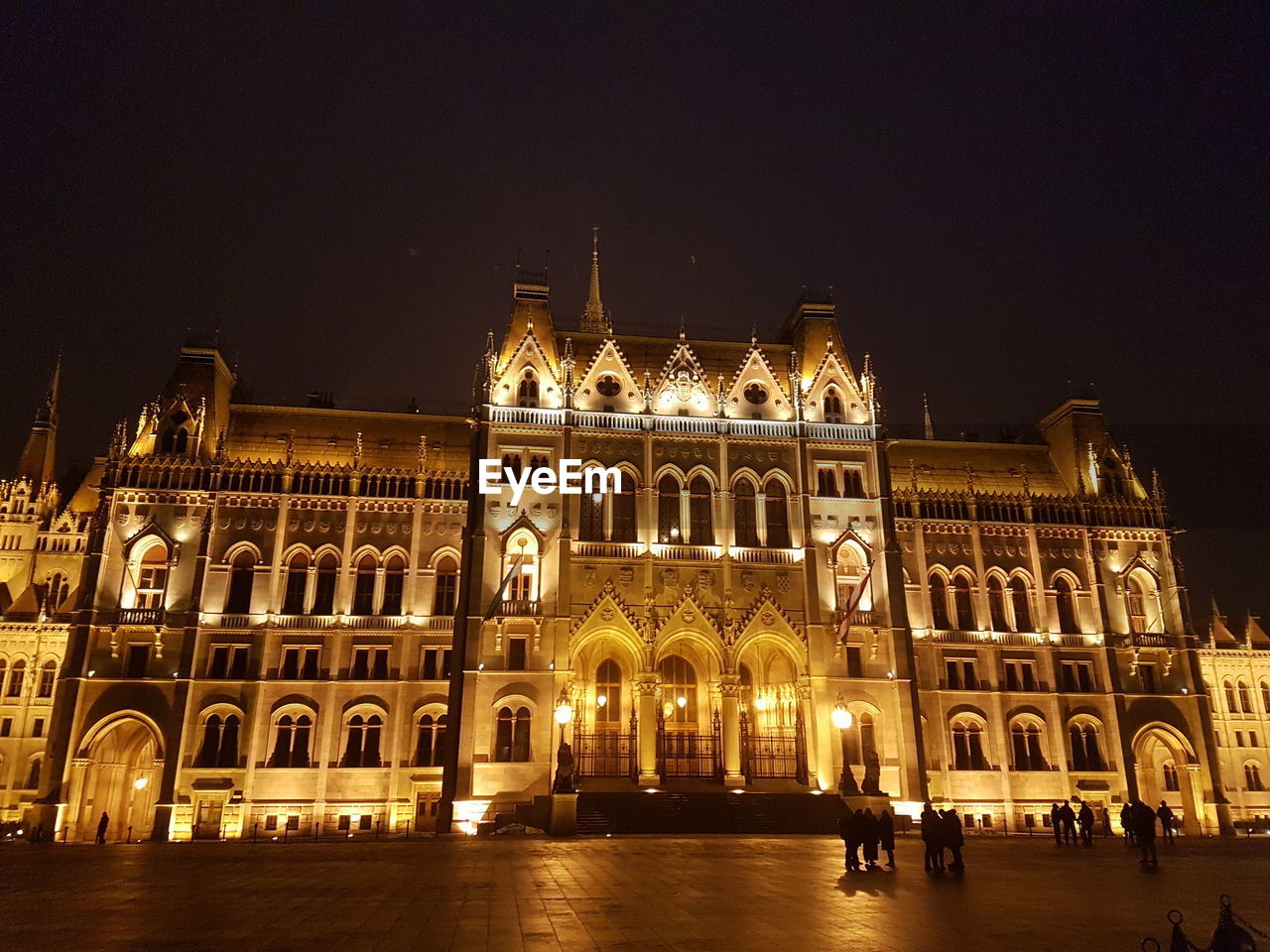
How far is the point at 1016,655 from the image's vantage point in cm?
5178

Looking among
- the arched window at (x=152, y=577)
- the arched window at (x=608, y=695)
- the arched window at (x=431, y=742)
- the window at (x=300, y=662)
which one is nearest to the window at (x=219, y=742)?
the window at (x=300, y=662)

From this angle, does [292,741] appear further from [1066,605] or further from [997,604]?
[1066,605]

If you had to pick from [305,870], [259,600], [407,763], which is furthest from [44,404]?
[305,870]

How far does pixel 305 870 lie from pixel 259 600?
1068 inches

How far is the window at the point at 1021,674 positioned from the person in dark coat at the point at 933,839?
31060 mm

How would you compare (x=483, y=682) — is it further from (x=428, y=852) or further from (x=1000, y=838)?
(x=1000, y=838)

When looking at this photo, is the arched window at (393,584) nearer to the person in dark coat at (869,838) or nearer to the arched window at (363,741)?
the arched window at (363,741)

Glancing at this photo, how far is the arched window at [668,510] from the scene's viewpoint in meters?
48.2

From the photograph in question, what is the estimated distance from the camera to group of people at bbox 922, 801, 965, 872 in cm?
2230

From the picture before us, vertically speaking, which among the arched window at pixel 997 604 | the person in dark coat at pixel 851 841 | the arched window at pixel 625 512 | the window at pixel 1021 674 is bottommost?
the person in dark coat at pixel 851 841

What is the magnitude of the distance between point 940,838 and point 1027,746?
104ft

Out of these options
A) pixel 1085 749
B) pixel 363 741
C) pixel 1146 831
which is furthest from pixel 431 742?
pixel 1085 749

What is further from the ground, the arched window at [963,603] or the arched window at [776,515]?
the arched window at [776,515]

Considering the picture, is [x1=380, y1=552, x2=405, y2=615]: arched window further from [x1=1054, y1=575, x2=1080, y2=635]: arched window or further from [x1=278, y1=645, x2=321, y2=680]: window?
[x1=1054, y1=575, x2=1080, y2=635]: arched window
